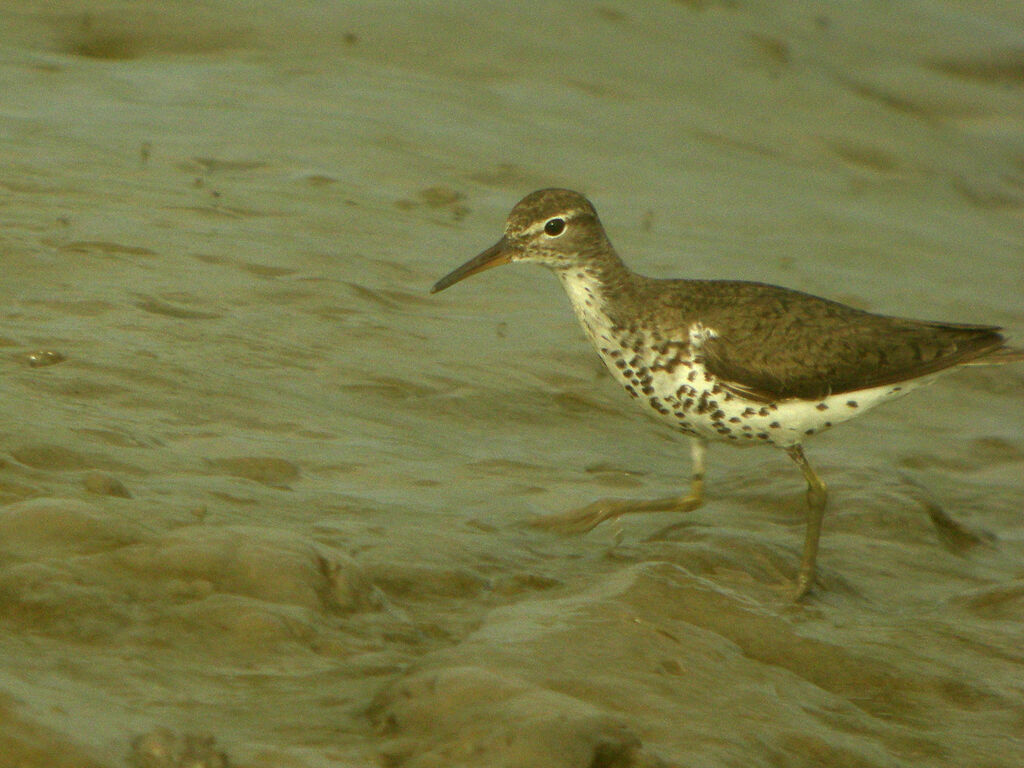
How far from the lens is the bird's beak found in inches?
288

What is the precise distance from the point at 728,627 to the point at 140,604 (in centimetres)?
214

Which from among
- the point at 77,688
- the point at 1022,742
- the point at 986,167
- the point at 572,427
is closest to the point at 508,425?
the point at 572,427

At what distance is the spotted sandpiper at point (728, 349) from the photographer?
257 inches

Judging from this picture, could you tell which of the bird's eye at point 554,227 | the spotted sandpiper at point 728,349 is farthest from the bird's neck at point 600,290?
the bird's eye at point 554,227

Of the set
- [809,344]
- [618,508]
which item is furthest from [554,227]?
[618,508]

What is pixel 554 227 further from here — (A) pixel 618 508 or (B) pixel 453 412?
(A) pixel 618 508

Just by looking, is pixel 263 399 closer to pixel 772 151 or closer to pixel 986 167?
pixel 772 151

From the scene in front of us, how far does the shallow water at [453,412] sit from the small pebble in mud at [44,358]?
0.9 inches

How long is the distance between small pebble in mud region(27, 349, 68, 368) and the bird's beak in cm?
194

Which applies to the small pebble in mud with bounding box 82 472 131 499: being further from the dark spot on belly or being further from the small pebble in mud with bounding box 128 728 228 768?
the dark spot on belly

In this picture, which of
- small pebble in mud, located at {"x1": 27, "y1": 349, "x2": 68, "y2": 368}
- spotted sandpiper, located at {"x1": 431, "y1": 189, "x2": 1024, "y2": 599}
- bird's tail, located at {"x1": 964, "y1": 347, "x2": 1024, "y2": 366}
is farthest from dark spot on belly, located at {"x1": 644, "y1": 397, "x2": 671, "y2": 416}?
small pebble in mud, located at {"x1": 27, "y1": 349, "x2": 68, "y2": 368}

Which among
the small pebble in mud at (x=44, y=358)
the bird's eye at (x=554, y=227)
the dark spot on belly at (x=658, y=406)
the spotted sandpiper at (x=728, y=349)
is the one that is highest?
the bird's eye at (x=554, y=227)

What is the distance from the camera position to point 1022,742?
502 centimetres

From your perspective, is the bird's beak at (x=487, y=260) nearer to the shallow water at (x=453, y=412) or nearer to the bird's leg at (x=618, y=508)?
the shallow water at (x=453, y=412)
